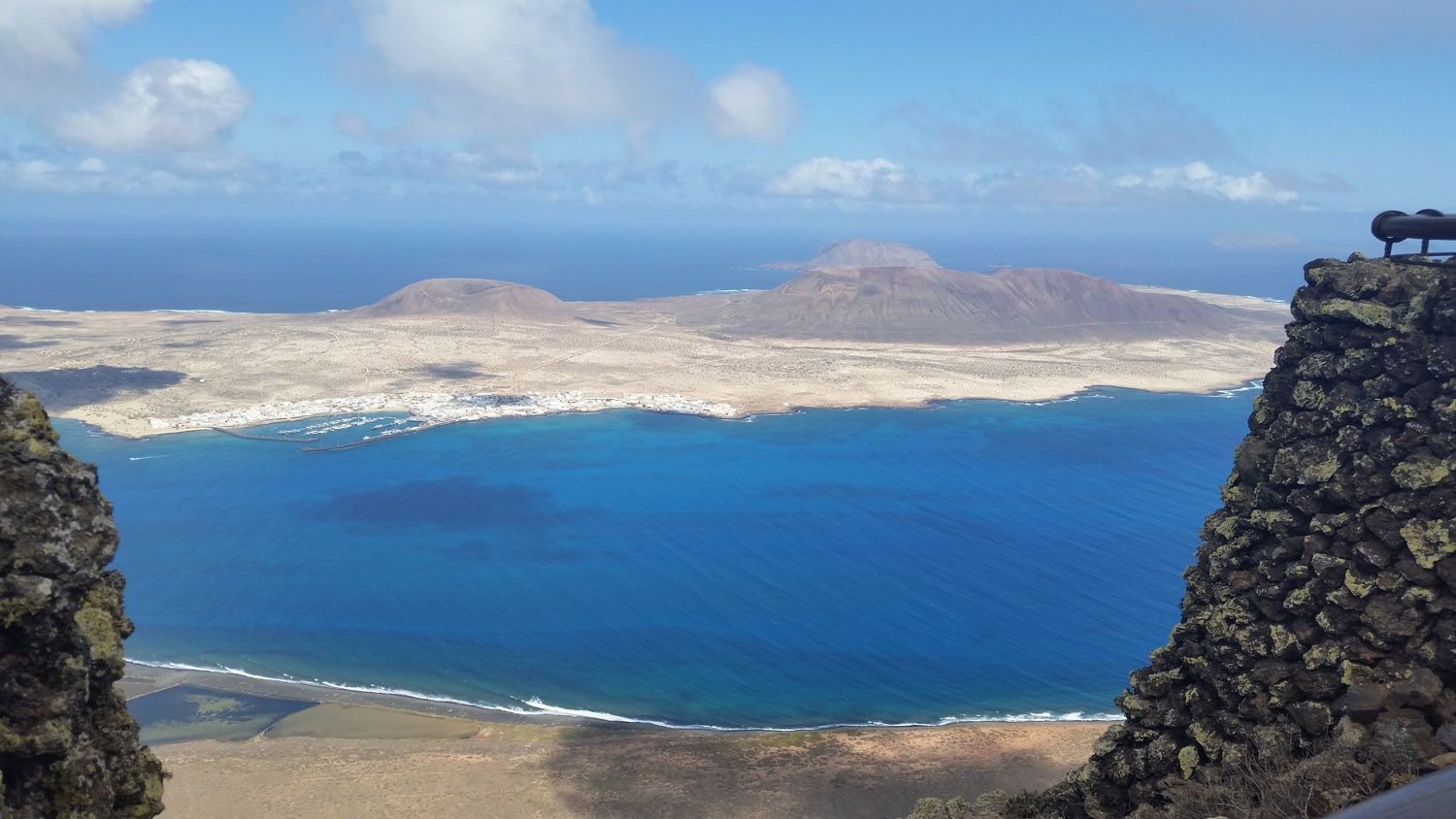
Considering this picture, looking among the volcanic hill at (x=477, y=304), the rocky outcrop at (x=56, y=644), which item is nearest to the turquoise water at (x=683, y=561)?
the rocky outcrop at (x=56, y=644)

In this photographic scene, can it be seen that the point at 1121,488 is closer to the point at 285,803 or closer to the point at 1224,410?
the point at 1224,410

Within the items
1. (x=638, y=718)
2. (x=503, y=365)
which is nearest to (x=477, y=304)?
(x=503, y=365)

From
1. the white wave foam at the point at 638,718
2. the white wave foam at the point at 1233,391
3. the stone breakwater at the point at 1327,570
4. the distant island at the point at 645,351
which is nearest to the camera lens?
the stone breakwater at the point at 1327,570

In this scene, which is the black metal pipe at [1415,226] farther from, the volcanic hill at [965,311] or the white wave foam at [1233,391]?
the volcanic hill at [965,311]

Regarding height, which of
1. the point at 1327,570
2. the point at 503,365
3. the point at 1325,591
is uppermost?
the point at 1327,570

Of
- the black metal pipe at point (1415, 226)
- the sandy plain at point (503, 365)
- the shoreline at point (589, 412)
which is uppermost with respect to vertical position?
the black metal pipe at point (1415, 226)

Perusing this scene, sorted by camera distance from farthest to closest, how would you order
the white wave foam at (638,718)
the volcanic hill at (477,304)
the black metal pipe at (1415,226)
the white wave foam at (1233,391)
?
1. the volcanic hill at (477,304)
2. the white wave foam at (1233,391)
3. the white wave foam at (638,718)
4. the black metal pipe at (1415,226)

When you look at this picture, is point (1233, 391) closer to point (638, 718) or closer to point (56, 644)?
point (638, 718)

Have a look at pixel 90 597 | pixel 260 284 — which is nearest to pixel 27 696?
pixel 90 597

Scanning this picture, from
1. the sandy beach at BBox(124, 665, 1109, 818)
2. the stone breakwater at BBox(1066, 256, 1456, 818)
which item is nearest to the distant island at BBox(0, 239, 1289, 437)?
the sandy beach at BBox(124, 665, 1109, 818)
